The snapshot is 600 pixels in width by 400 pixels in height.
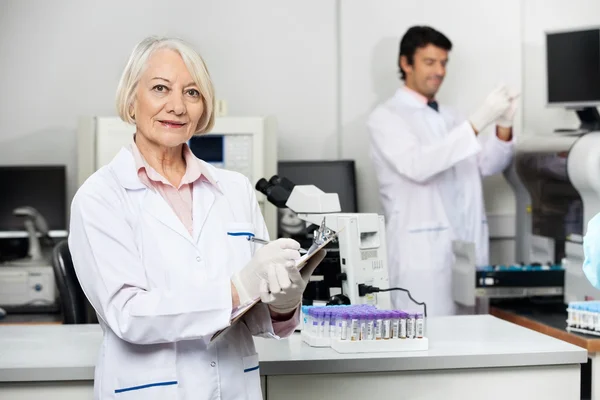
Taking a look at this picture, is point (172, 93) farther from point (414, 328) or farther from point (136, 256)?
point (414, 328)

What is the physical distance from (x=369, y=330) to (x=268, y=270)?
2.01ft

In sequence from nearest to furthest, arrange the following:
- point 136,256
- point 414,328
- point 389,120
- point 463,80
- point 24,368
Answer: point 136,256, point 24,368, point 414,328, point 389,120, point 463,80

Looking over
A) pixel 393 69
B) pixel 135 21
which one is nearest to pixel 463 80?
pixel 393 69

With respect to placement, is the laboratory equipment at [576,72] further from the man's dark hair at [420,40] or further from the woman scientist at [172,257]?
the woman scientist at [172,257]

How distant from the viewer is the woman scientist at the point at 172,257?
1.46 m

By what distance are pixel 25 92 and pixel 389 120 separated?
1.70 m

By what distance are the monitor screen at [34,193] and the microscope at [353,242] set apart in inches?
67.3

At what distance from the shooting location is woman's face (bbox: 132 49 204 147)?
1608mm

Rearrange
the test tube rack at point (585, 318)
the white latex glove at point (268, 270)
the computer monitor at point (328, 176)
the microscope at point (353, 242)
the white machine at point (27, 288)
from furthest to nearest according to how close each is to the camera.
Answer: the computer monitor at point (328, 176) < the white machine at point (27, 288) < the test tube rack at point (585, 318) < the microscope at point (353, 242) < the white latex glove at point (268, 270)

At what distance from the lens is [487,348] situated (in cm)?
203

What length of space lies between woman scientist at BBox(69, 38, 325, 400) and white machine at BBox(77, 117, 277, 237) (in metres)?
1.93

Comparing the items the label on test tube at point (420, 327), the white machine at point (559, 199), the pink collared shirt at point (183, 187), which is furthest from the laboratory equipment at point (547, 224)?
the pink collared shirt at point (183, 187)

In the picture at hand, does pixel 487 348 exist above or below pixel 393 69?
below

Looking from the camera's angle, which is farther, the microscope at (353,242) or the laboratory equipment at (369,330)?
the microscope at (353,242)
